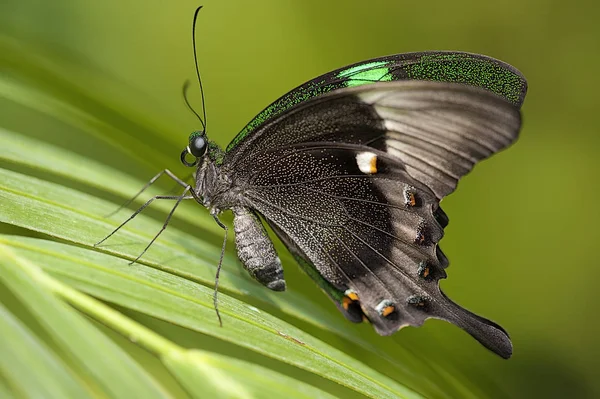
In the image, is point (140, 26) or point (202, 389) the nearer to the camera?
point (202, 389)

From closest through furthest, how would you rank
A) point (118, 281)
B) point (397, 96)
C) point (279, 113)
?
1. point (118, 281)
2. point (397, 96)
3. point (279, 113)

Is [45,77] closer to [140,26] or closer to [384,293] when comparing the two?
[384,293]

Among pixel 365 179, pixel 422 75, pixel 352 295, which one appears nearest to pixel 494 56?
pixel 422 75

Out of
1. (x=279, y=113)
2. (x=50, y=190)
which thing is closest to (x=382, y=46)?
(x=279, y=113)

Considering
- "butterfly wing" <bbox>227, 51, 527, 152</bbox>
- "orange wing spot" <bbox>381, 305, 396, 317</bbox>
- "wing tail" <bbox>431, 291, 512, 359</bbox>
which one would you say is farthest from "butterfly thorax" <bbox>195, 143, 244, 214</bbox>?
"wing tail" <bbox>431, 291, 512, 359</bbox>

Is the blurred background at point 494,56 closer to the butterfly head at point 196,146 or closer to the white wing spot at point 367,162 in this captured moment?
the butterfly head at point 196,146

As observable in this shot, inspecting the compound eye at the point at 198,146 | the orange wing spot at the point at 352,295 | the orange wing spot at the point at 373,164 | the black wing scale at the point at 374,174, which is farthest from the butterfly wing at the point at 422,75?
the orange wing spot at the point at 352,295

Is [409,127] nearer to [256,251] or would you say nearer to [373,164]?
[373,164]
